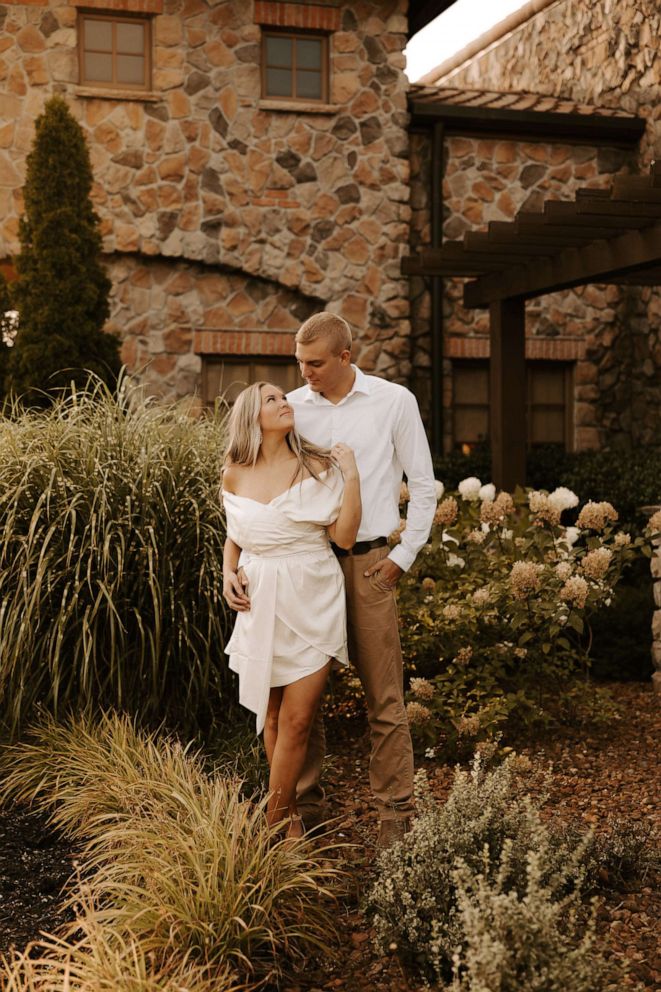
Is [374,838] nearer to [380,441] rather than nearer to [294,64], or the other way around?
[380,441]

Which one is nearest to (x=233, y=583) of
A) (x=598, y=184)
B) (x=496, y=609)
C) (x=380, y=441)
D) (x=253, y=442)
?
(x=253, y=442)

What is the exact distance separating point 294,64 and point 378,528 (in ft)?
25.8

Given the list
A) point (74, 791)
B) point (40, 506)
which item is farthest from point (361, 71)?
point (74, 791)

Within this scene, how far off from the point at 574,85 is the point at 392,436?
9.81m

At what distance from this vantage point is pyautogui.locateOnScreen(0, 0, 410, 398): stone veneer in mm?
9578

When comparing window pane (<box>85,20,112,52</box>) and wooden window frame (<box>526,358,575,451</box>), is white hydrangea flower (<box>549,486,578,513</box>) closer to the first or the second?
wooden window frame (<box>526,358,575,451</box>)

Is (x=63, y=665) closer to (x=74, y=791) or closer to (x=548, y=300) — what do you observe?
(x=74, y=791)

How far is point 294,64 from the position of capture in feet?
33.4

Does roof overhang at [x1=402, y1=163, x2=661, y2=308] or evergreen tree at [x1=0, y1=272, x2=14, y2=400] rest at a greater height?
roof overhang at [x1=402, y1=163, x2=661, y2=308]

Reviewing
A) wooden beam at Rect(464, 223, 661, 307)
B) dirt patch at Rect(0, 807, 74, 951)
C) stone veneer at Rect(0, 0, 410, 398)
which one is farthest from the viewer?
stone veneer at Rect(0, 0, 410, 398)

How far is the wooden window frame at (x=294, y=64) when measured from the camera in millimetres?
10125

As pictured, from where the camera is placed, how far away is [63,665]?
455 centimetres

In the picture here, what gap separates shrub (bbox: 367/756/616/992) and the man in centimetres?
30

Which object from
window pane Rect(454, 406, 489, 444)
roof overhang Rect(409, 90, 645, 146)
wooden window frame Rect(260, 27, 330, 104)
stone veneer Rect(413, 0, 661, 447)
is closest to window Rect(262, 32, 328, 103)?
wooden window frame Rect(260, 27, 330, 104)
